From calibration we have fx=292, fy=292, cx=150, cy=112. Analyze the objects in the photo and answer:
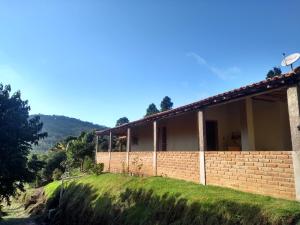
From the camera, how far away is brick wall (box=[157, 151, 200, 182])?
12023 millimetres

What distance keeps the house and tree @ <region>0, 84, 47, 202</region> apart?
5.88 m

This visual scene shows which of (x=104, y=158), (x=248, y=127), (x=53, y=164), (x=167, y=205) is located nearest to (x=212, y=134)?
(x=248, y=127)

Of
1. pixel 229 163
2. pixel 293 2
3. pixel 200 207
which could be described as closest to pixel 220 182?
pixel 229 163

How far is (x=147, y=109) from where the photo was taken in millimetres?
50062

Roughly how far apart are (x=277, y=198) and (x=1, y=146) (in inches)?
479

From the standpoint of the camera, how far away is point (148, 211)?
11273mm

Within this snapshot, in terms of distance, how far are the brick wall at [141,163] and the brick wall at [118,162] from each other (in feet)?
3.57

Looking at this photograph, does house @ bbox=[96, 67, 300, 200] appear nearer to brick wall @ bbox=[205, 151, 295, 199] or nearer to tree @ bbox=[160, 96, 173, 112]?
brick wall @ bbox=[205, 151, 295, 199]

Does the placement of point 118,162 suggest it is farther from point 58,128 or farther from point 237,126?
point 58,128

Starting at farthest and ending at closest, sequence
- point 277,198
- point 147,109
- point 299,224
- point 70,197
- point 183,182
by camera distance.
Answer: point 147,109
point 70,197
point 183,182
point 277,198
point 299,224

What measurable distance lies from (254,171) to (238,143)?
19.2 ft

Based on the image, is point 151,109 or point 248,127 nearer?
point 248,127

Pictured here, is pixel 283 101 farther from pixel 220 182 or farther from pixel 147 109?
pixel 147 109

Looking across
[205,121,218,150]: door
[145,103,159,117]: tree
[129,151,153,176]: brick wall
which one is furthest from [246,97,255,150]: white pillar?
[145,103,159,117]: tree
